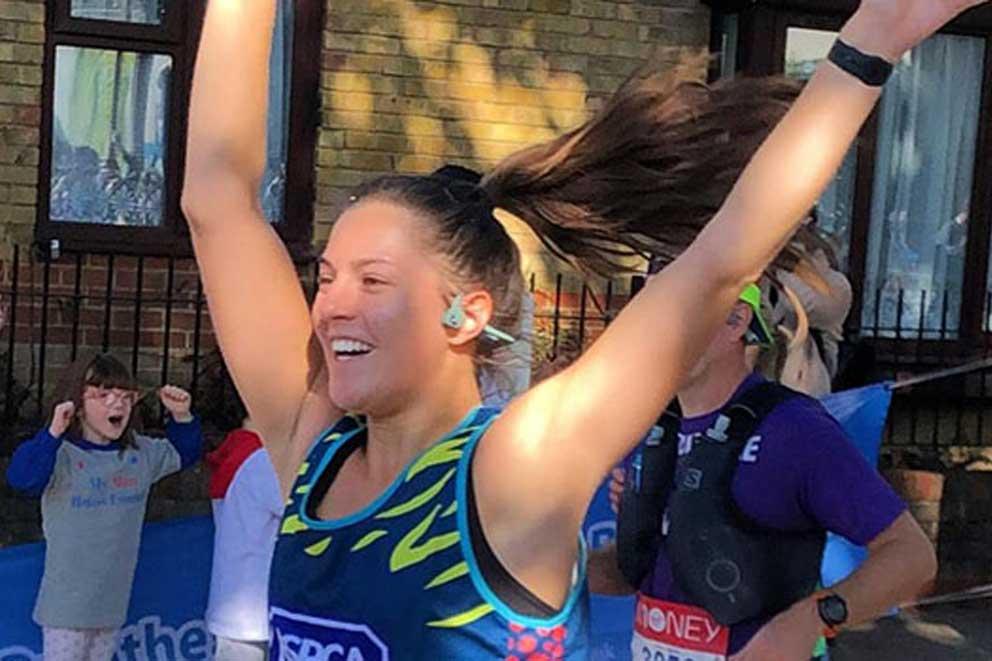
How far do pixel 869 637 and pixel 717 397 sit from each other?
14.8 ft

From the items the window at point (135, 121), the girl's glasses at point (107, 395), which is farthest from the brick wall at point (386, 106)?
the girl's glasses at point (107, 395)

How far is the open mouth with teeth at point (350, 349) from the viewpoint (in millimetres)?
2248

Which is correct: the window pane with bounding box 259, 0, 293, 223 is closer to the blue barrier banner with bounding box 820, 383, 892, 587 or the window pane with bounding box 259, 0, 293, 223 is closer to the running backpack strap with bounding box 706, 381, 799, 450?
the blue barrier banner with bounding box 820, 383, 892, 587

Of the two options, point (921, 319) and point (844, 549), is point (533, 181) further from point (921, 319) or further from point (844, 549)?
point (921, 319)

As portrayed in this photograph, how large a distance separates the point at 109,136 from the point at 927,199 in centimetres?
472

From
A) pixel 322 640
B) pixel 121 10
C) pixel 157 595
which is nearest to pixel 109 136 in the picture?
pixel 121 10

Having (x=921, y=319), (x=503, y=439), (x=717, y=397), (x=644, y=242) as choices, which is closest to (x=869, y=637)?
(x=921, y=319)

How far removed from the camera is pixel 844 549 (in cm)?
500

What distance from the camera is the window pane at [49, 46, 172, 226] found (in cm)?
838

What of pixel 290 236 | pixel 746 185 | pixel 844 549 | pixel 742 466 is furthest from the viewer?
pixel 290 236

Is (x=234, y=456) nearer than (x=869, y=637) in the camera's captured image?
Yes

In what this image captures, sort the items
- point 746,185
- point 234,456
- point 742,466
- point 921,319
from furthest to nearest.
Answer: point 921,319, point 234,456, point 742,466, point 746,185

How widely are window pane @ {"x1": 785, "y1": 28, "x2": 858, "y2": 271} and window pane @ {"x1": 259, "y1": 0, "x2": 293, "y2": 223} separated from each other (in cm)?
277

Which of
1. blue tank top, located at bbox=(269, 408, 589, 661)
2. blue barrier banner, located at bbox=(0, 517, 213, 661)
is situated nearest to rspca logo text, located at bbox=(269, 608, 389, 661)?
blue tank top, located at bbox=(269, 408, 589, 661)
